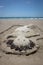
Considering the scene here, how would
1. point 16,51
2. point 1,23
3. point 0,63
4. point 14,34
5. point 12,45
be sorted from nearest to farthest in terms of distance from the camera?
point 0,63
point 16,51
point 12,45
point 14,34
point 1,23

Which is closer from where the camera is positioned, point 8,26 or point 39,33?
point 39,33

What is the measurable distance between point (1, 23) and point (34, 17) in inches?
27.0

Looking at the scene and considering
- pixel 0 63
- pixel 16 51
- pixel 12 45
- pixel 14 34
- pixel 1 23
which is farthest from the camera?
pixel 1 23

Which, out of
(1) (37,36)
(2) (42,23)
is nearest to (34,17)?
(2) (42,23)

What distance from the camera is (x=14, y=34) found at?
2.55m

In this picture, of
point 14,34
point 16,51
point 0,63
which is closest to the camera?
point 0,63

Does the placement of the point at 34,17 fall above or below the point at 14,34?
above

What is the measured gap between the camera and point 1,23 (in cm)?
286

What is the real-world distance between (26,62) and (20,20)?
1.34 metres

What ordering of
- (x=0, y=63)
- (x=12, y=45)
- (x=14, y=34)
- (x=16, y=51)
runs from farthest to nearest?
(x=14, y=34)
(x=12, y=45)
(x=16, y=51)
(x=0, y=63)

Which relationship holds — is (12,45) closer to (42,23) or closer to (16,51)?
(16,51)

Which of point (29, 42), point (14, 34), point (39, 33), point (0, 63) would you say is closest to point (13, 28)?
point (14, 34)

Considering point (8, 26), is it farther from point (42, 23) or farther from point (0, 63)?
point (0, 63)

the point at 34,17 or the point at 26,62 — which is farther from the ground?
the point at 34,17
